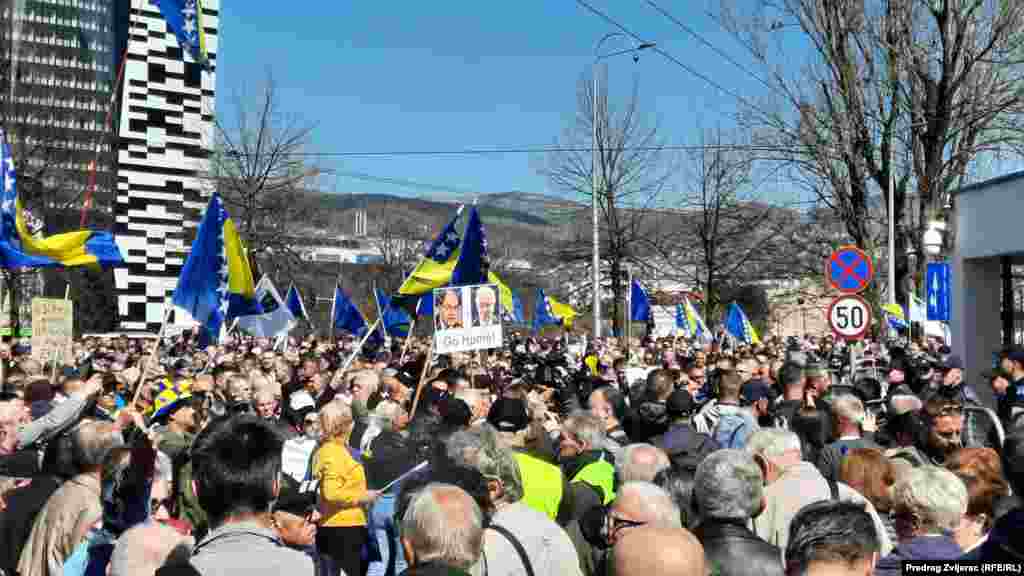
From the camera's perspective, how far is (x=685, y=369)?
13.7m

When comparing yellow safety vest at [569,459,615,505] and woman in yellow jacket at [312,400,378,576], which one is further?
woman in yellow jacket at [312,400,378,576]

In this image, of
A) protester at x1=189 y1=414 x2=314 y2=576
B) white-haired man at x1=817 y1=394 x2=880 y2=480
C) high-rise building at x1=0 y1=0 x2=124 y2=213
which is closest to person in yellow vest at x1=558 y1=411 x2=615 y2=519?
white-haired man at x1=817 y1=394 x2=880 y2=480

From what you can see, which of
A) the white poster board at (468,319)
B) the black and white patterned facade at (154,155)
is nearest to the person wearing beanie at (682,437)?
the white poster board at (468,319)

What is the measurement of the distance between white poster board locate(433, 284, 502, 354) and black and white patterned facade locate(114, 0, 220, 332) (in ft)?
78.1

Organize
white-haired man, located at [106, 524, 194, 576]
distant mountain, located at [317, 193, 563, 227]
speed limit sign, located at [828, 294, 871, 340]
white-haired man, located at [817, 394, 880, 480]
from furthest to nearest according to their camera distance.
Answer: distant mountain, located at [317, 193, 563, 227]
speed limit sign, located at [828, 294, 871, 340]
white-haired man, located at [817, 394, 880, 480]
white-haired man, located at [106, 524, 194, 576]

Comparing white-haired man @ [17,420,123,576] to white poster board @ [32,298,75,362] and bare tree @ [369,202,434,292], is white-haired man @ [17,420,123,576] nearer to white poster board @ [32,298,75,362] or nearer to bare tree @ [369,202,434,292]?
white poster board @ [32,298,75,362]

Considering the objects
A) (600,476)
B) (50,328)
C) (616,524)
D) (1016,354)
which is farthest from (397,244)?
(616,524)

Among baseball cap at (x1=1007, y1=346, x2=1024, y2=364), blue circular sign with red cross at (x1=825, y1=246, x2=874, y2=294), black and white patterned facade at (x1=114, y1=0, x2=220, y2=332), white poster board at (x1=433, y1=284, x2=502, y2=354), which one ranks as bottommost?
baseball cap at (x1=1007, y1=346, x2=1024, y2=364)

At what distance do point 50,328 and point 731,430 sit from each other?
8.71 meters

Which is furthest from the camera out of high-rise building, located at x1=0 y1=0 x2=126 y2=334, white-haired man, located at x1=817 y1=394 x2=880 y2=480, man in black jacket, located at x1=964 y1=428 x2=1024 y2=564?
high-rise building, located at x1=0 y1=0 x2=126 y2=334

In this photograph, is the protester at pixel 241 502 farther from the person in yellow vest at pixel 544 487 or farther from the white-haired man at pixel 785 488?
the white-haired man at pixel 785 488

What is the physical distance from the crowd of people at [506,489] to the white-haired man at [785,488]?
1cm

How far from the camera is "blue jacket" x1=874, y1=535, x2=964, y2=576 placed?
14.2 feet

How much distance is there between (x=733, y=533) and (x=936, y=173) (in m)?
21.8
